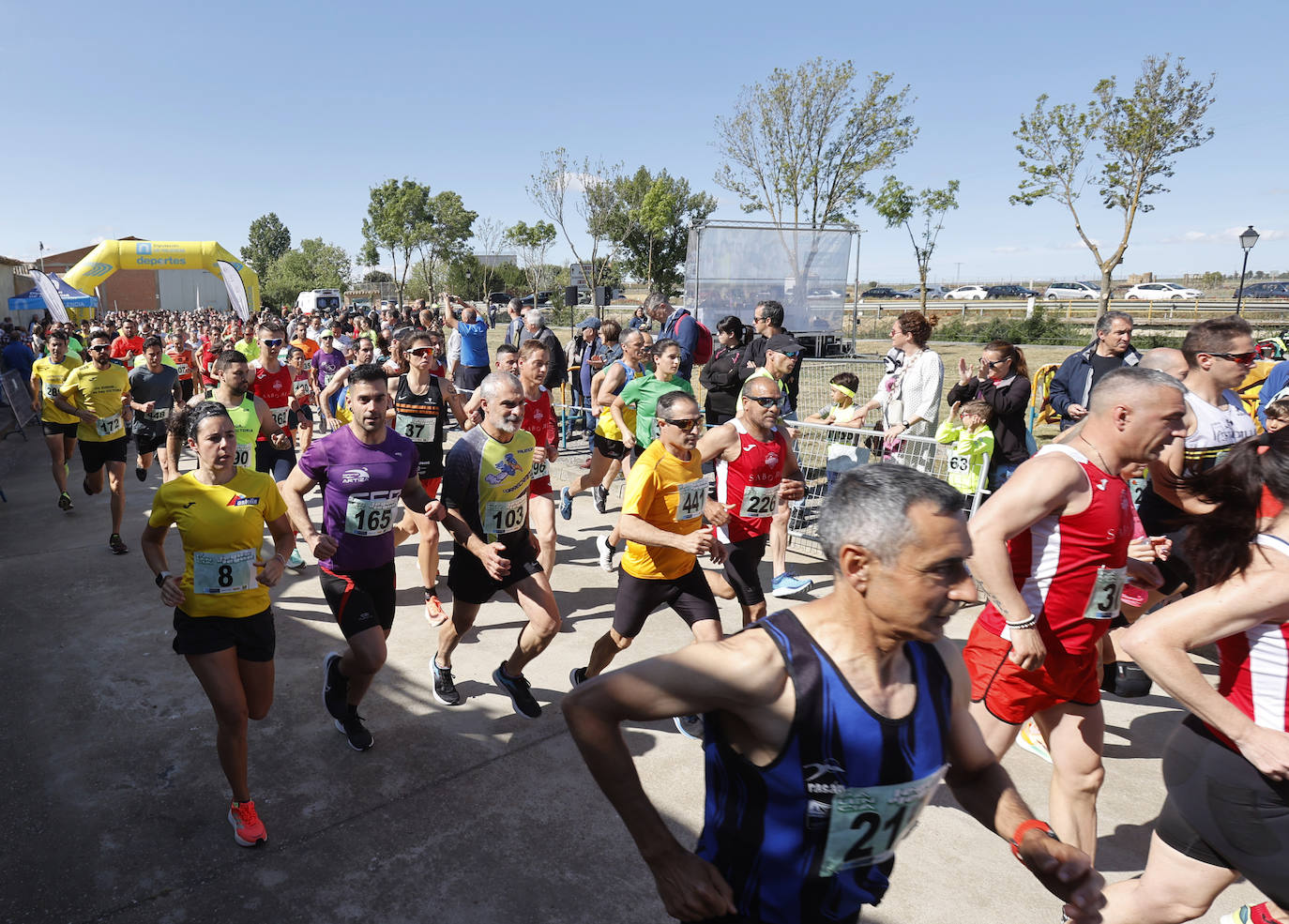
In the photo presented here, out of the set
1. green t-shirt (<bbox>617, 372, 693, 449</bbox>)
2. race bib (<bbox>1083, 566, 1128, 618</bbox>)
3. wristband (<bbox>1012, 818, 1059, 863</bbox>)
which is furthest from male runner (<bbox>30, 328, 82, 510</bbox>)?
wristband (<bbox>1012, 818, 1059, 863</bbox>)

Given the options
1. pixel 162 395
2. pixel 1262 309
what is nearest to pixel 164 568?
pixel 162 395

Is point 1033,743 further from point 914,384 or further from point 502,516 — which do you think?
point 914,384

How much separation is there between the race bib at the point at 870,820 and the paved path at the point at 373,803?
168cm

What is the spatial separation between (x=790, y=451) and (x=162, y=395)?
7122 millimetres

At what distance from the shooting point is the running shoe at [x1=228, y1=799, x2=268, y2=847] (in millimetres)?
3441

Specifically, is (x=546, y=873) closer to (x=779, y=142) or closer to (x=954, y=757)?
(x=954, y=757)

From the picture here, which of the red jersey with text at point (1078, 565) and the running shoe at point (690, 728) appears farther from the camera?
the running shoe at point (690, 728)

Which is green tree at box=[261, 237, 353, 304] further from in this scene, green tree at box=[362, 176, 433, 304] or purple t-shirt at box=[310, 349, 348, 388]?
purple t-shirt at box=[310, 349, 348, 388]

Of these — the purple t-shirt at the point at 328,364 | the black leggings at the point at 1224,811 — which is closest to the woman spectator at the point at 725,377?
the purple t-shirt at the point at 328,364

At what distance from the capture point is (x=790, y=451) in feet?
16.8

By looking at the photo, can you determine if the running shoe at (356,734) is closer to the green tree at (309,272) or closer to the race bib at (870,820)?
the race bib at (870,820)

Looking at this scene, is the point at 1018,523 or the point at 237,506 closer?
the point at 1018,523

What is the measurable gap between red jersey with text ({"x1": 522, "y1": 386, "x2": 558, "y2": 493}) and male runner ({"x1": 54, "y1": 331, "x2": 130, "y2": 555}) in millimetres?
4085

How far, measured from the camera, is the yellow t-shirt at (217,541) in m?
3.46
